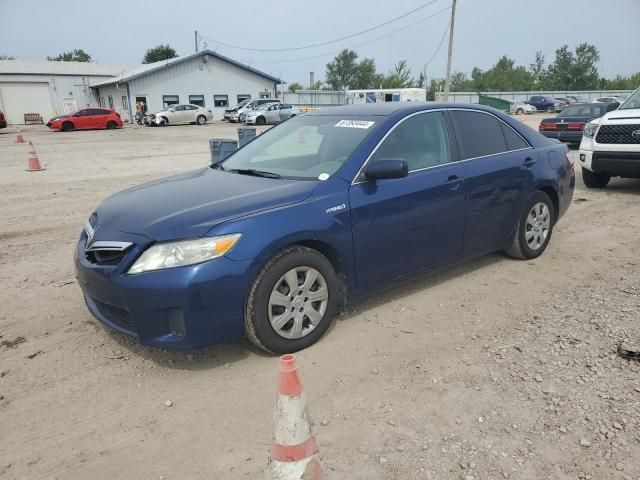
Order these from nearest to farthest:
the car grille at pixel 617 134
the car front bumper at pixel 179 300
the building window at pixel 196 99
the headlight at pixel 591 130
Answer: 1. the car front bumper at pixel 179 300
2. the car grille at pixel 617 134
3. the headlight at pixel 591 130
4. the building window at pixel 196 99

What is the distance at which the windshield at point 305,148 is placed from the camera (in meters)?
3.83

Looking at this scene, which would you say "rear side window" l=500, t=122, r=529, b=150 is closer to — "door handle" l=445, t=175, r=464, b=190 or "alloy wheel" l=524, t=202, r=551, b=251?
"alloy wheel" l=524, t=202, r=551, b=251

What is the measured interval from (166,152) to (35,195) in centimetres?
803

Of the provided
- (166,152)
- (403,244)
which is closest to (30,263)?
(403,244)

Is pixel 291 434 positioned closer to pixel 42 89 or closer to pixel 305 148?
pixel 305 148

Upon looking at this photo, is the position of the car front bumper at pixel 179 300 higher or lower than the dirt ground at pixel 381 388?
higher

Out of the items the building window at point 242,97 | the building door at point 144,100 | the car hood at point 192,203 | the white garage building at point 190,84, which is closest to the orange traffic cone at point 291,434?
the car hood at point 192,203

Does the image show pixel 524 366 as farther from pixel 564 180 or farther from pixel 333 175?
pixel 564 180

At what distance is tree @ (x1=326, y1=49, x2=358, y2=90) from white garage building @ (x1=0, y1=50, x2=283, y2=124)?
56227 mm

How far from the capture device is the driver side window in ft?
12.9

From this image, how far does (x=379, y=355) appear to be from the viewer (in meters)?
3.41

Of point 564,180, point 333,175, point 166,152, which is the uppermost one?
point 333,175

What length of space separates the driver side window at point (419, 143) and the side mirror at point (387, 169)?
173mm

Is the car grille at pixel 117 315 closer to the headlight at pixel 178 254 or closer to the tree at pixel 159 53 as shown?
the headlight at pixel 178 254
